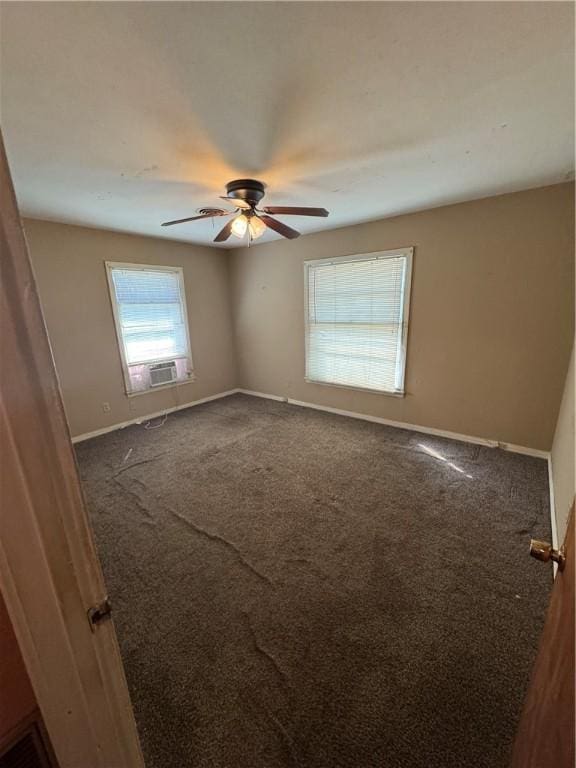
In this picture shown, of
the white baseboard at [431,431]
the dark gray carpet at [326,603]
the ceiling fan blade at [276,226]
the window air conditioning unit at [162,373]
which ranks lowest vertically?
the dark gray carpet at [326,603]

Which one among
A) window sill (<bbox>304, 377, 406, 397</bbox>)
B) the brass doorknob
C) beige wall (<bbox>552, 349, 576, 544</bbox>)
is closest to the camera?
the brass doorknob

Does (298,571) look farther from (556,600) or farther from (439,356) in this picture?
(439,356)

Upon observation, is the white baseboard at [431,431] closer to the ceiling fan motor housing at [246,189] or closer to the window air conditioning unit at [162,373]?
the window air conditioning unit at [162,373]

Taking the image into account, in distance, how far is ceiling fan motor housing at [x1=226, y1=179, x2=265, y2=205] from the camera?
2193 millimetres

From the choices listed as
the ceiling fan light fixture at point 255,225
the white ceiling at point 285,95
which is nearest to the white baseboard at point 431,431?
the white ceiling at point 285,95

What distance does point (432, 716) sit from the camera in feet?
3.67

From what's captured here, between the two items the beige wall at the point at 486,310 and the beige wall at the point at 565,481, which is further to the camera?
the beige wall at the point at 486,310

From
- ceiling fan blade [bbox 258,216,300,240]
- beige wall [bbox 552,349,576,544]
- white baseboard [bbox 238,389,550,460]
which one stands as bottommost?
white baseboard [bbox 238,389,550,460]

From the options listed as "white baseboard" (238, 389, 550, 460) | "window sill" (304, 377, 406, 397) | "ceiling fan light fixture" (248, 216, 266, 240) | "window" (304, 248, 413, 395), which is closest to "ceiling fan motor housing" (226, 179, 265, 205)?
"ceiling fan light fixture" (248, 216, 266, 240)

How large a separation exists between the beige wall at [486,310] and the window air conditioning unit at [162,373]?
2.38 metres

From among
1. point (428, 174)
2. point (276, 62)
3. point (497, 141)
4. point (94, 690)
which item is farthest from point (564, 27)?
point (94, 690)

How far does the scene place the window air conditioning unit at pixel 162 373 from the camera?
13.6 ft

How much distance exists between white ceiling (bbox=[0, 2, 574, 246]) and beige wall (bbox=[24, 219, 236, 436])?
95 cm

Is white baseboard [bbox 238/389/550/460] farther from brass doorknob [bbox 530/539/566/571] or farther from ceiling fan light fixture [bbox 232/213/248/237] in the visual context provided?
brass doorknob [bbox 530/539/566/571]
